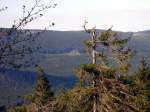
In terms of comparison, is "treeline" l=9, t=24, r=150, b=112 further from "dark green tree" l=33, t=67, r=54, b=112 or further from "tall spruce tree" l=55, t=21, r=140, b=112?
"dark green tree" l=33, t=67, r=54, b=112

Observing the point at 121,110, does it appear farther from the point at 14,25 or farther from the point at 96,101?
the point at 14,25

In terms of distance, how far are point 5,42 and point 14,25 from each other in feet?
1.39

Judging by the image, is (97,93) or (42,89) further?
(42,89)

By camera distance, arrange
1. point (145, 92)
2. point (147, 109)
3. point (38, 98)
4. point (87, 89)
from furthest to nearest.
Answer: point (38, 98) < point (145, 92) < point (147, 109) < point (87, 89)

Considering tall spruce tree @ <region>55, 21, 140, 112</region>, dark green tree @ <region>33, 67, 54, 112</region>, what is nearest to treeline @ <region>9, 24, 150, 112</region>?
tall spruce tree @ <region>55, 21, 140, 112</region>

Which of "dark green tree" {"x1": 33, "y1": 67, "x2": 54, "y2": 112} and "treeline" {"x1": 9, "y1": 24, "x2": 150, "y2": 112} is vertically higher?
"treeline" {"x1": 9, "y1": 24, "x2": 150, "y2": 112}

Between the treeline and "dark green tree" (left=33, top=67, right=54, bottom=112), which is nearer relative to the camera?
the treeline

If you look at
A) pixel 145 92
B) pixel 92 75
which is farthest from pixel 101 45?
pixel 145 92

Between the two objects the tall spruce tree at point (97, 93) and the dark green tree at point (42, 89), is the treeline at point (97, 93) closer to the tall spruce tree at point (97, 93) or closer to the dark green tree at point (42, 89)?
the tall spruce tree at point (97, 93)

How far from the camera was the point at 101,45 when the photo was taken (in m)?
21.5

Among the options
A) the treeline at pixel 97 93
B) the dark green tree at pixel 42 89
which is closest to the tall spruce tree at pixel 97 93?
the treeline at pixel 97 93

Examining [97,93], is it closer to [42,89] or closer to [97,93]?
[97,93]

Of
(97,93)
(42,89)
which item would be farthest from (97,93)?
(42,89)

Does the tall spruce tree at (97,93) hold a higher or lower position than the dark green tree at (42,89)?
higher
